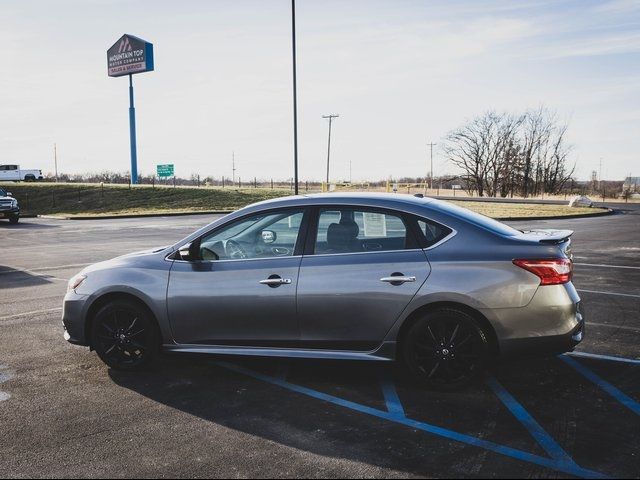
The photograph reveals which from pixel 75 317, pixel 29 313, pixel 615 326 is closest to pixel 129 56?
pixel 29 313

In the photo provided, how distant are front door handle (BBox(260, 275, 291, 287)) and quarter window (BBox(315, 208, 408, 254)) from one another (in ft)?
1.16

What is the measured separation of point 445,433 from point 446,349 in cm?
90

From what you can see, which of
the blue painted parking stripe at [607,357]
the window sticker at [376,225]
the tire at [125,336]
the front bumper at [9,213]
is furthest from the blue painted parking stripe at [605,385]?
the front bumper at [9,213]

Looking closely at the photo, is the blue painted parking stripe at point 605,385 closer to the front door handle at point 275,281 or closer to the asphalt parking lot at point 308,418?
the asphalt parking lot at point 308,418

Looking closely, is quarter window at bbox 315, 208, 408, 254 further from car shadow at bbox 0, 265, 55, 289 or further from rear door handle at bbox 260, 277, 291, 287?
car shadow at bbox 0, 265, 55, 289

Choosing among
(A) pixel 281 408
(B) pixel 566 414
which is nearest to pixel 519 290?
(B) pixel 566 414

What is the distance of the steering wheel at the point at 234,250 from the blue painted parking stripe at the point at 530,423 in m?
2.41

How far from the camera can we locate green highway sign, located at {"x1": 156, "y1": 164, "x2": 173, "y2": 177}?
5809 cm

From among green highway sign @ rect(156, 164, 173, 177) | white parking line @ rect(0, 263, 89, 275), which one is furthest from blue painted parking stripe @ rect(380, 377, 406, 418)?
green highway sign @ rect(156, 164, 173, 177)

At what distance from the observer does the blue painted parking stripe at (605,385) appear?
4.50 meters

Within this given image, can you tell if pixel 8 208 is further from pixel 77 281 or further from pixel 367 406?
pixel 367 406

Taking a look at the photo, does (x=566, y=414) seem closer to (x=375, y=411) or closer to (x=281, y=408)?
(x=375, y=411)

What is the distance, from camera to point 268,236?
5199mm

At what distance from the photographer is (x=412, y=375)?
4.91 m
